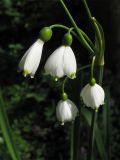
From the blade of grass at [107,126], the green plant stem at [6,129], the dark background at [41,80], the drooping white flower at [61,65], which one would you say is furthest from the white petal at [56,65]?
the dark background at [41,80]

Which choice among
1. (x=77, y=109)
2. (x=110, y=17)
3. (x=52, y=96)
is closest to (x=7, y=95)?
(x=52, y=96)

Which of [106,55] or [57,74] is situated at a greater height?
[106,55]

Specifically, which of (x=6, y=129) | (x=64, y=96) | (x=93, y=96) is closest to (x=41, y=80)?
(x=6, y=129)

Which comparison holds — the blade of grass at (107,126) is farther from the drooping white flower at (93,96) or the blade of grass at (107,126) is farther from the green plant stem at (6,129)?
the drooping white flower at (93,96)

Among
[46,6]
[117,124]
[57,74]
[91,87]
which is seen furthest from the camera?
[46,6]

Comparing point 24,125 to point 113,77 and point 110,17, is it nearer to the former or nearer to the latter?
point 113,77
